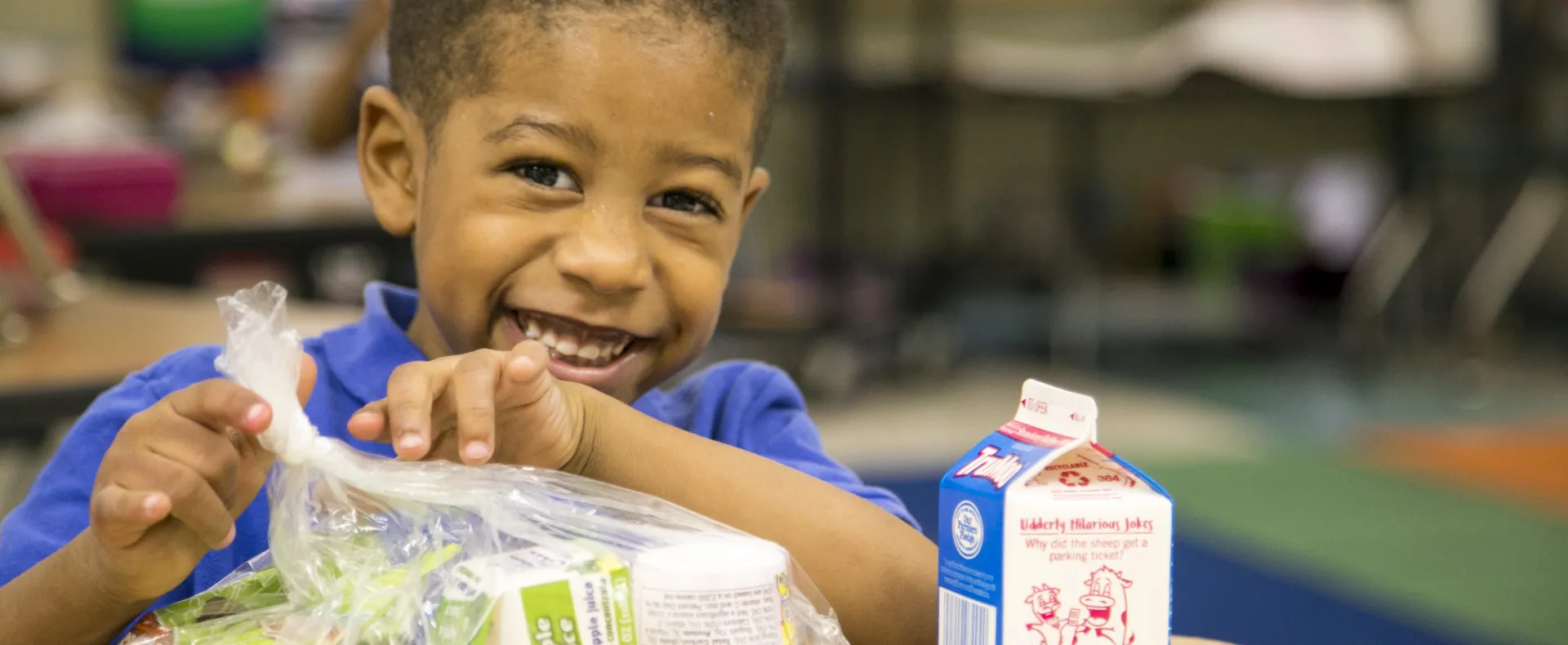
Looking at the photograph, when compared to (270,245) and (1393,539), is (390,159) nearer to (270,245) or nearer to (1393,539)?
(270,245)

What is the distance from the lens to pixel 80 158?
255 centimetres

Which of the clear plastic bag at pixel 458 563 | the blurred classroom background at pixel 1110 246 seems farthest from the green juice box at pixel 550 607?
the blurred classroom background at pixel 1110 246

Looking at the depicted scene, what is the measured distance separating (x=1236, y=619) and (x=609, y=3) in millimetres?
1668

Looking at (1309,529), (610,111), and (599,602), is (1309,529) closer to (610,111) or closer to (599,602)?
(610,111)

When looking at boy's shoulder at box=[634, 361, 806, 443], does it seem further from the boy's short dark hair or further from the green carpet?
the green carpet

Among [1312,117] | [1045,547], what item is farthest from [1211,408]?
[1045,547]

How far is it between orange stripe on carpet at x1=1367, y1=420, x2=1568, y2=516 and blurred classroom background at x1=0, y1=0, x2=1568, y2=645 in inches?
0.6

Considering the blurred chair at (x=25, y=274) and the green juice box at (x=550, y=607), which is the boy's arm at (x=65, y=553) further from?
the blurred chair at (x=25, y=274)

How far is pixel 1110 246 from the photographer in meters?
6.02

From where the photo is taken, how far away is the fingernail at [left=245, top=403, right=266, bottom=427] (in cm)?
58

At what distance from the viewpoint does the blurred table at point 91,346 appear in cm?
119

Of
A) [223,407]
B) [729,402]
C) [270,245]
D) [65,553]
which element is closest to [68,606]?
[65,553]

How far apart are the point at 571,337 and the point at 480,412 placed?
283 millimetres

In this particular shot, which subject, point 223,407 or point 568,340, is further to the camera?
point 568,340
